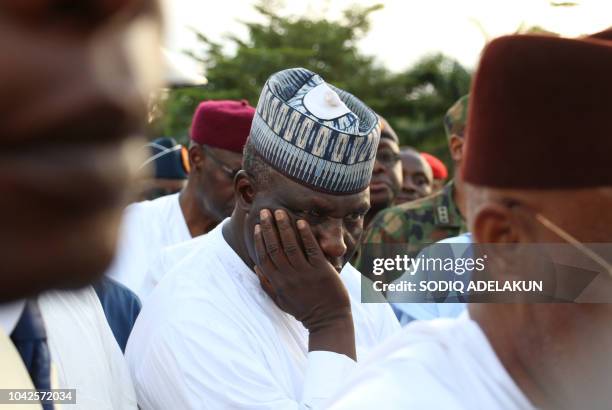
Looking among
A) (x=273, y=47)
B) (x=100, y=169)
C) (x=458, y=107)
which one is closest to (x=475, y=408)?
(x=100, y=169)

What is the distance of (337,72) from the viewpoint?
36531mm

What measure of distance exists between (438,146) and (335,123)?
95.8 ft

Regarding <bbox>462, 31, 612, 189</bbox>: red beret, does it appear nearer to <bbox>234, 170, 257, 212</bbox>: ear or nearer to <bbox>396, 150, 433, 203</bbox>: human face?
<bbox>234, 170, 257, 212</bbox>: ear

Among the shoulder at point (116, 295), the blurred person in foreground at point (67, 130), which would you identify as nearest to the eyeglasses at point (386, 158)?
the shoulder at point (116, 295)

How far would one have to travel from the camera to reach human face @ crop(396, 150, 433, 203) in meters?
8.94

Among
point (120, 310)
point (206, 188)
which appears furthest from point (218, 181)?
point (120, 310)

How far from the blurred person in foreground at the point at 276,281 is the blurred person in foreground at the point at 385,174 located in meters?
4.02

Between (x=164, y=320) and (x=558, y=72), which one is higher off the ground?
(x=558, y=72)

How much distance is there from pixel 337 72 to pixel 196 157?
3093cm

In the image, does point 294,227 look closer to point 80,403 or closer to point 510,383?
point 80,403

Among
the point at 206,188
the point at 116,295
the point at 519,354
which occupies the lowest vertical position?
the point at 206,188

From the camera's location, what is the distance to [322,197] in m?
3.07

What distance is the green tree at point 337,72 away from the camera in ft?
107

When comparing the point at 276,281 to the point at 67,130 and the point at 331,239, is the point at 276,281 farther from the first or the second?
the point at 67,130
